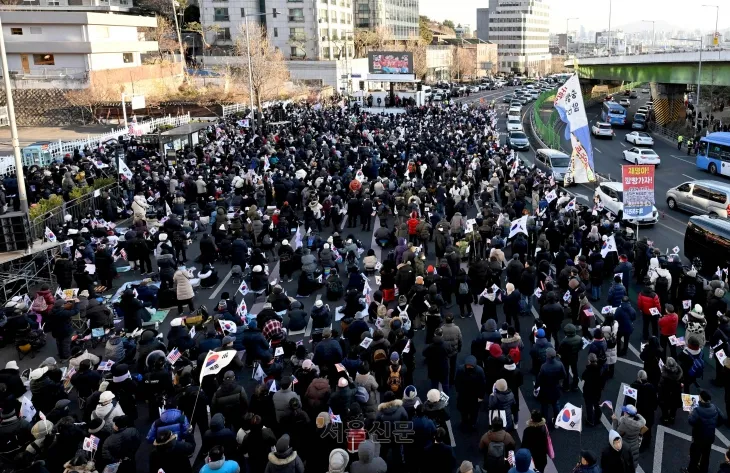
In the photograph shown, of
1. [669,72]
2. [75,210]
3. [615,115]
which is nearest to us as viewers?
[75,210]

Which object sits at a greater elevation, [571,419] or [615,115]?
[615,115]

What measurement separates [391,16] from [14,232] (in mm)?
121773

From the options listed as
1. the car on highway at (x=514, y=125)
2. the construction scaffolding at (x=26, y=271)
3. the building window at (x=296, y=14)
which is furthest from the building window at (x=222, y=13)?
the construction scaffolding at (x=26, y=271)

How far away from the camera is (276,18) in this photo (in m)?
87.9

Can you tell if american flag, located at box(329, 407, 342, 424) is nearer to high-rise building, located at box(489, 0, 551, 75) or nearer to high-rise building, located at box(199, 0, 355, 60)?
high-rise building, located at box(199, 0, 355, 60)

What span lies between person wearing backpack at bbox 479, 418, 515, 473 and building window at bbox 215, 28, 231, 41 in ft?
292

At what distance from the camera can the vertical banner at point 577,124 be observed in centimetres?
2366

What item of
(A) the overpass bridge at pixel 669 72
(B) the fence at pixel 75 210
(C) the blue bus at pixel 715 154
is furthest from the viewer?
(A) the overpass bridge at pixel 669 72

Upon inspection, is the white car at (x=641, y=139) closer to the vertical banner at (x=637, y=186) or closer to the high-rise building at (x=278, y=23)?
the vertical banner at (x=637, y=186)

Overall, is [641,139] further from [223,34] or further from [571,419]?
[223,34]

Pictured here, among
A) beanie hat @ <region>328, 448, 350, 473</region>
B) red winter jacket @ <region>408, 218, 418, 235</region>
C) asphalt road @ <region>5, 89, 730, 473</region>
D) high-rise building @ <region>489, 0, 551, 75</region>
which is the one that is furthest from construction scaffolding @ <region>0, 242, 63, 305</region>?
high-rise building @ <region>489, 0, 551, 75</region>

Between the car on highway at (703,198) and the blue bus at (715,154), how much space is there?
9849 millimetres

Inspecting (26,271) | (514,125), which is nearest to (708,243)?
(26,271)

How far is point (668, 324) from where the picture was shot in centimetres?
1158
